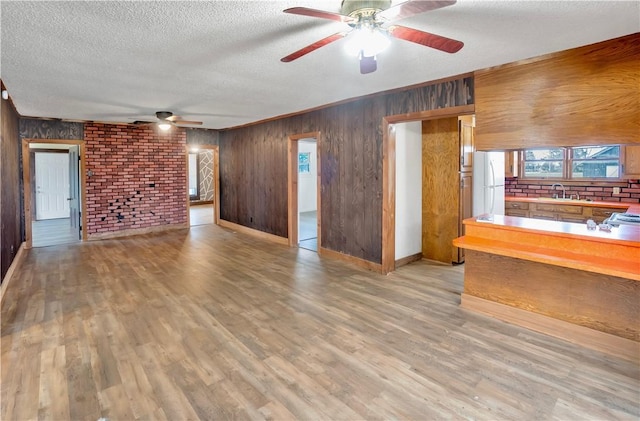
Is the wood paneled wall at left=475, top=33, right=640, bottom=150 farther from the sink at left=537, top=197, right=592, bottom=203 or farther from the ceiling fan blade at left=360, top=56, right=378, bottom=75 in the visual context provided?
the sink at left=537, top=197, right=592, bottom=203

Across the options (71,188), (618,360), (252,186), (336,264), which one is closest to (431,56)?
(618,360)

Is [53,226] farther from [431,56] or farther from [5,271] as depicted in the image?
[431,56]

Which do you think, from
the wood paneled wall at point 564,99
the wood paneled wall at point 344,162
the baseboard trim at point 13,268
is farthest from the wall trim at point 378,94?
the baseboard trim at point 13,268

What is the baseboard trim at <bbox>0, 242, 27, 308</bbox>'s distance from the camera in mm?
3827

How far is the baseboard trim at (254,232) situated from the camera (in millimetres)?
6557

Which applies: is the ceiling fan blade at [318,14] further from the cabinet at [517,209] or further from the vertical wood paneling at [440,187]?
the cabinet at [517,209]

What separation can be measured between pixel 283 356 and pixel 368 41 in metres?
2.25

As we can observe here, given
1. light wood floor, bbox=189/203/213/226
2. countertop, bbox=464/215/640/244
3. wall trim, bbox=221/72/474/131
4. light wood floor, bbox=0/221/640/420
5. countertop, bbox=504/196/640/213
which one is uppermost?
wall trim, bbox=221/72/474/131

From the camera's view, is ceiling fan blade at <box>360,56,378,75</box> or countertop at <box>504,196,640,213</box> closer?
ceiling fan blade at <box>360,56,378,75</box>

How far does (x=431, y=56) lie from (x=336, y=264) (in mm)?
3077

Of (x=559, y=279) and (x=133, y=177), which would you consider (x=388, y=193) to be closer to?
(x=559, y=279)

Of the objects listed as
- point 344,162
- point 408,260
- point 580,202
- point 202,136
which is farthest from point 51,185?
point 580,202

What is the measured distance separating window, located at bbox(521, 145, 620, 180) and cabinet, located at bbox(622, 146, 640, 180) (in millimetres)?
534

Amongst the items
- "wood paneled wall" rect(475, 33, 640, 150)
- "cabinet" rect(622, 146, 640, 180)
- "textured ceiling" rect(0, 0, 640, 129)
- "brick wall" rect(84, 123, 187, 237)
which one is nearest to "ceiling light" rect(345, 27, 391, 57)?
"textured ceiling" rect(0, 0, 640, 129)
